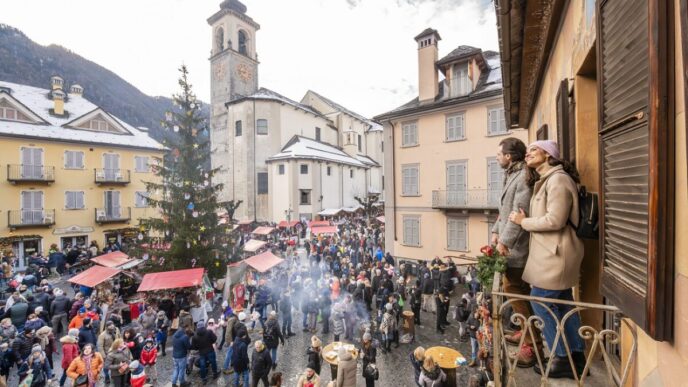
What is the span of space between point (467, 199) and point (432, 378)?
13.5 metres

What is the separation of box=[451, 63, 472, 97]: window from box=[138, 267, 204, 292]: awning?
16559 mm

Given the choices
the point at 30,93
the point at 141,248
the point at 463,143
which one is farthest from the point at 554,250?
the point at 30,93

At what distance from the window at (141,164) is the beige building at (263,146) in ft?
32.0

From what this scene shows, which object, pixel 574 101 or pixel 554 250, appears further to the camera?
pixel 574 101

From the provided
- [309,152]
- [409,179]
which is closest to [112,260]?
[409,179]

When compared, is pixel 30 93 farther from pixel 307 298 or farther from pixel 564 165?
pixel 564 165

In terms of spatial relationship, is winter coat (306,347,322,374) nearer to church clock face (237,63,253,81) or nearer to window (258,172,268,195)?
window (258,172,268,195)

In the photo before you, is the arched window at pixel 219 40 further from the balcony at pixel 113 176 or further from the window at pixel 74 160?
the window at pixel 74 160

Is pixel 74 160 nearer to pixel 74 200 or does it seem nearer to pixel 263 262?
pixel 74 200

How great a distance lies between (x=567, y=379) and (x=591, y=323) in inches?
36.9

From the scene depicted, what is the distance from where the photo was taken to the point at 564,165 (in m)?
2.78

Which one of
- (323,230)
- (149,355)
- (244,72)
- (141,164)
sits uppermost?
(244,72)

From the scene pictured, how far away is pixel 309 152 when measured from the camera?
40438 millimetres

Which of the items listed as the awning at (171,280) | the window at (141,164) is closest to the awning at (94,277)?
the awning at (171,280)
